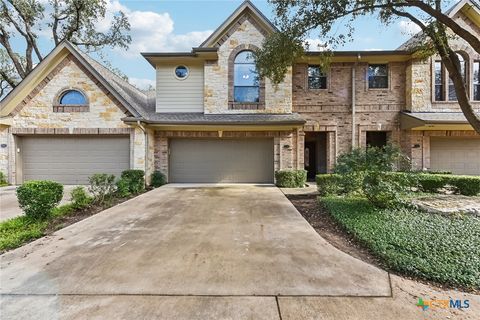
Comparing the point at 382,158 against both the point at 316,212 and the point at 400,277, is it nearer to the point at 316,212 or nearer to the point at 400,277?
the point at 316,212

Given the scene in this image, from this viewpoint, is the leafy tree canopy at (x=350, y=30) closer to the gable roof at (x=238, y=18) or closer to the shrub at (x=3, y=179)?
the gable roof at (x=238, y=18)

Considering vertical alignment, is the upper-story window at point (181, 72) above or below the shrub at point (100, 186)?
above

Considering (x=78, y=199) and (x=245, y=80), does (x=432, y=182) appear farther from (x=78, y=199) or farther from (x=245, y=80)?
(x=78, y=199)

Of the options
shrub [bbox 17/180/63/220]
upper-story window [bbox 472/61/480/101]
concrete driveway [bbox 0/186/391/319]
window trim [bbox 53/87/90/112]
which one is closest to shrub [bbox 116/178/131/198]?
shrub [bbox 17/180/63/220]

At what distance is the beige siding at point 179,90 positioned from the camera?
12.5 metres

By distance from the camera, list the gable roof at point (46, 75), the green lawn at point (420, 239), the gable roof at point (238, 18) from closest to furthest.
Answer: the green lawn at point (420, 239) → the gable roof at point (46, 75) → the gable roof at point (238, 18)

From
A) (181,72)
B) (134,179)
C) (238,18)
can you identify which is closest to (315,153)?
(238,18)

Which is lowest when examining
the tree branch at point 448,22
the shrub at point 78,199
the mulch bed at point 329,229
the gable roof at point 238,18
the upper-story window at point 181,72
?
the mulch bed at point 329,229

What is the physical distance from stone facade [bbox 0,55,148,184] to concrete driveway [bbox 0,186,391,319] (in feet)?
21.9

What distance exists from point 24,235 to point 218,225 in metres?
3.82

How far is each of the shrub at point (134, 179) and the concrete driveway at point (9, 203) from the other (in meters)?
2.02

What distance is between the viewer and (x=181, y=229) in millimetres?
5309

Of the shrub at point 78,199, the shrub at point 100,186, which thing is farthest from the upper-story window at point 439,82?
the shrub at point 78,199

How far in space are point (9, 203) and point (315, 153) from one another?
43.5ft
